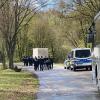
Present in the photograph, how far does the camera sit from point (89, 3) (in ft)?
150

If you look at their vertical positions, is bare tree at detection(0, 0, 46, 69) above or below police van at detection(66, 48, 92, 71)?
above

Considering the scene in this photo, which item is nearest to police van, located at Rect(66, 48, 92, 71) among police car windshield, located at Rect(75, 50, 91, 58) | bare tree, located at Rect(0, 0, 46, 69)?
Result: police car windshield, located at Rect(75, 50, 91, 58)

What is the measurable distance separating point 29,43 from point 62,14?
52.7 metres

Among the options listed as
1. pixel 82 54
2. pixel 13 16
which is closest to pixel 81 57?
pixel 82 54

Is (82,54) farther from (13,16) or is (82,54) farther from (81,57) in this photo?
(13,16)

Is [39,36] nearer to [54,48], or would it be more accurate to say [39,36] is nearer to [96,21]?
[54,48]

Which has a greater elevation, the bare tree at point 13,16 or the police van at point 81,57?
the bare tree at point 13,16

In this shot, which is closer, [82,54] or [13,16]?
[82,54]

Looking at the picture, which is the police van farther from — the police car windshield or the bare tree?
the bare tree

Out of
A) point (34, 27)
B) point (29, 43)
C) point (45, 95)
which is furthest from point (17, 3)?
point (29, 43)

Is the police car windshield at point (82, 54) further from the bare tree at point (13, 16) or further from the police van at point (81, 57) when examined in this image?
the bare tree at point (13, 16)

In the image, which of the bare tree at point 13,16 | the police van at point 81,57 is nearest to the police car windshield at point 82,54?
the police van at point 81,57

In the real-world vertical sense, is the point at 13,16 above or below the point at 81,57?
above

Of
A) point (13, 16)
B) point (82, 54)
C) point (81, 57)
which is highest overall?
point (13, 16)
